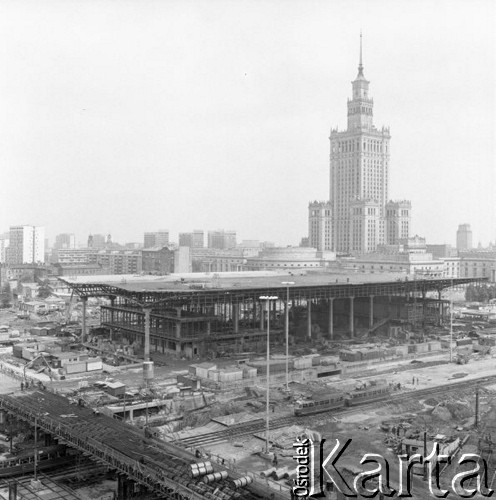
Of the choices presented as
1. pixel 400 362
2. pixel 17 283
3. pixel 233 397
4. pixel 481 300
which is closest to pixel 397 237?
pixel 481 300

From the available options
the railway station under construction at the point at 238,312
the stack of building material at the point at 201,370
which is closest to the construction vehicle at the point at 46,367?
the railway station under construction at the point at 238,312

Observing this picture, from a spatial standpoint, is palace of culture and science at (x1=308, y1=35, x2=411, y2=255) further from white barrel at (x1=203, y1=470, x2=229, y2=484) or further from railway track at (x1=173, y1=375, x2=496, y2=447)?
white barrel at (x1=203, y1=470, x2=229, y2=484)

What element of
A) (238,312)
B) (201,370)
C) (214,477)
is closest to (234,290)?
(238,312)

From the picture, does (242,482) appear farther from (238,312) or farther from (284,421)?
(238,312)

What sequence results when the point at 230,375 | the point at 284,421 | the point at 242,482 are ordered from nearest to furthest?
the point at 242,482
the point at 284,421
the point at 230,375

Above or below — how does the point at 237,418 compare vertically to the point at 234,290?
below
